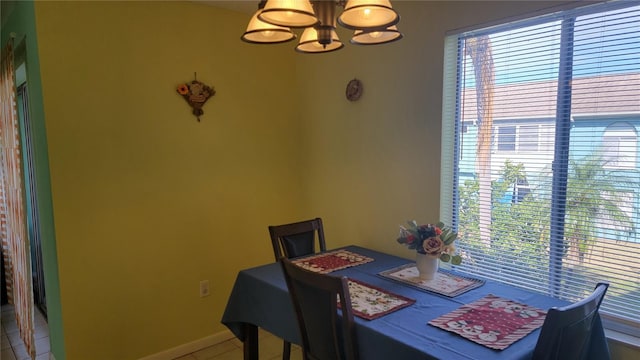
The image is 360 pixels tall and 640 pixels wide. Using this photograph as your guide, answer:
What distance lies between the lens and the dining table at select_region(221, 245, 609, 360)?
51.9 inches

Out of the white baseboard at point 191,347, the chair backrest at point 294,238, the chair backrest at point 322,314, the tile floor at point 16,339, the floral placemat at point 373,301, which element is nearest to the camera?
the chair backrest at point 322,314

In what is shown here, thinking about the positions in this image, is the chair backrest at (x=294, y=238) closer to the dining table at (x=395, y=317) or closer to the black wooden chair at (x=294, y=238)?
the black wooden chair at (x=294, y=238)

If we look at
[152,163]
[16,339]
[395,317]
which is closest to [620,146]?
[395,317]

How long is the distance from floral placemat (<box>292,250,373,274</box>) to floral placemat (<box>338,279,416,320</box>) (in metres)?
0.30

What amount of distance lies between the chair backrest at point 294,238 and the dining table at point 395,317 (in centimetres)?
20

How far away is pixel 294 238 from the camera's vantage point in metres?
2.49

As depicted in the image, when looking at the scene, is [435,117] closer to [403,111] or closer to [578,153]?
[403,111]

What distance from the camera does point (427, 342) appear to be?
134 cm

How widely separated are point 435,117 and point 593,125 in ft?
2.54

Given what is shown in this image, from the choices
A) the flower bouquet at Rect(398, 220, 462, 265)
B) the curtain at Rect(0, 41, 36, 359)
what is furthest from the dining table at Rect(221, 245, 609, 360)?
the curtain at Rect(0, 41, 36, 359)

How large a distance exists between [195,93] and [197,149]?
39cm

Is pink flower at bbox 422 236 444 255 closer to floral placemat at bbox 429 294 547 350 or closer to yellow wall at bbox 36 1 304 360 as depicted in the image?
floral placemat at bbox 429 294 547 350

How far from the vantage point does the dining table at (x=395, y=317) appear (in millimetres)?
1318

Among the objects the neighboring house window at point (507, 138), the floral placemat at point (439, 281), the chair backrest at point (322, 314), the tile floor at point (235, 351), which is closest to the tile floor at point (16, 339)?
the tile floor at point (235, 351)
